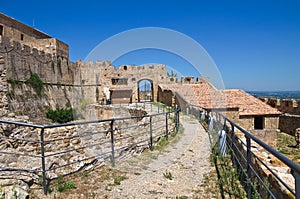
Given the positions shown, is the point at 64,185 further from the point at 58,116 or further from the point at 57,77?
the point at 57,77

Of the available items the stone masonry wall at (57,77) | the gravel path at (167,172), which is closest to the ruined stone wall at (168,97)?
the stone masonry wall at (57,77)

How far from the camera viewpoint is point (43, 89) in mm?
16531

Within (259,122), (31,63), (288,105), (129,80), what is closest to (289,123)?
(288,105)

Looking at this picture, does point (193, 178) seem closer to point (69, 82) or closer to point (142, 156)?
point (142, 156)

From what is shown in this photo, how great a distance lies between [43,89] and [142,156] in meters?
13.4

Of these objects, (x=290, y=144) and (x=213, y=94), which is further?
(x=213, y=94)

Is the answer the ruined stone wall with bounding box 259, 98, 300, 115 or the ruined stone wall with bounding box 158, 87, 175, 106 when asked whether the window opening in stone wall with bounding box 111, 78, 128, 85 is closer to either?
the ruined stone wall with bounding box 158, 87, 175, 106

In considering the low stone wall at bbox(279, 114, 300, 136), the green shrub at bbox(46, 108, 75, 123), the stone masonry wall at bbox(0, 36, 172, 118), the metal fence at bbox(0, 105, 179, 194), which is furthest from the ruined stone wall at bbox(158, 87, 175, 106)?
the low stone wall at bbox(279, 114, 300, 136)

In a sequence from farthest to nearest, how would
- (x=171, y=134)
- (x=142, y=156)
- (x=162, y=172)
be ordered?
1. (x=171, y=134)
2. (x=142, y=156)
3. (x=162, y=172)

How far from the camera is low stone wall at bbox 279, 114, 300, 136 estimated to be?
19.7 meters

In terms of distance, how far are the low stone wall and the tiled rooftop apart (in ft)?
13.1

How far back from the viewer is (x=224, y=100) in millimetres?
16812

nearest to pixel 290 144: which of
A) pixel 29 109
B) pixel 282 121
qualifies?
pixel 282 121

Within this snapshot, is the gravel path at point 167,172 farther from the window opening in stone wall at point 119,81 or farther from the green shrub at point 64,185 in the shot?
the window opening in stone wall at point 119,81
